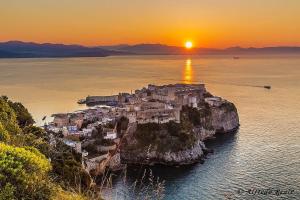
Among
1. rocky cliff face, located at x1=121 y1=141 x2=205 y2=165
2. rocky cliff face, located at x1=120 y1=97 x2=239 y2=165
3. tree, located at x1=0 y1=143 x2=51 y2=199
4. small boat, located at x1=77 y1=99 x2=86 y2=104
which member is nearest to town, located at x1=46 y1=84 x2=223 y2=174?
rocky cliff face, located at x1=120 y1=97 x2=239 y2=165

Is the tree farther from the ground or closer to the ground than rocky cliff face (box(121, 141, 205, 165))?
farther from the ground

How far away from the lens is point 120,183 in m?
29.7

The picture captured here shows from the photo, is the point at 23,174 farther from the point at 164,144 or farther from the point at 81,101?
the point at 81,101

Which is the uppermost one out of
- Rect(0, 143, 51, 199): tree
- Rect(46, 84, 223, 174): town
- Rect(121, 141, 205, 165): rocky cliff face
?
Rect(0, 143, 51, 199): tree

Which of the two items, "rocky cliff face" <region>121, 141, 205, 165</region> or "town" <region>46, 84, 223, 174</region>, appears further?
"rocky cliff face" <region>121, 141, 205, 165</region>

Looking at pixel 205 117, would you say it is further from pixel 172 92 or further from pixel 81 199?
pixel 81 199

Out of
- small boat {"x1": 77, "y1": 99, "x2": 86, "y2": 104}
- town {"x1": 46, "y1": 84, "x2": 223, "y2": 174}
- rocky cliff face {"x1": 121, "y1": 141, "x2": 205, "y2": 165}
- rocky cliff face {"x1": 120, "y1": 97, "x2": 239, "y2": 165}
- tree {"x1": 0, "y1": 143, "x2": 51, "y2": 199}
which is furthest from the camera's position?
small boat {"x1": 77, "y1": 99, "x2": 86, "y2": 104}

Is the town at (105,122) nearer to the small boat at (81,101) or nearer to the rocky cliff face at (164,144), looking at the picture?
the rocky cliff face at (164,144)

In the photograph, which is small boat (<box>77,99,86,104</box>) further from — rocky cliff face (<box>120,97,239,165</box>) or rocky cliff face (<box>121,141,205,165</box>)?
rocky cliff face (<box>121,141,205,165</box>)

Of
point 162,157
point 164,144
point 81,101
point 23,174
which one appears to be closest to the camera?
point 23,174

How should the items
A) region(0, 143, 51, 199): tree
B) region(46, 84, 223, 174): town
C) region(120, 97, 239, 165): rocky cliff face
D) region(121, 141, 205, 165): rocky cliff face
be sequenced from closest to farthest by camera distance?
1. region(0, 143, 51, 199): tree
2. region(46, 84, 223, 174): town
3. region(121, 141, 205, 165): rocky cliff face
4. region(120, 97, 239, 165): rocky cliff face

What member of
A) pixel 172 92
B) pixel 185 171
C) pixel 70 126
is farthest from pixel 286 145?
pixel 70 126

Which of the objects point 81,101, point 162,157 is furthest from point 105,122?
point 81,101

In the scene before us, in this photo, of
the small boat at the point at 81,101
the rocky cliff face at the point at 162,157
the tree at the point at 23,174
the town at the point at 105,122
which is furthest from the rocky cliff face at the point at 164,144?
the small boat at the point at 81,101
